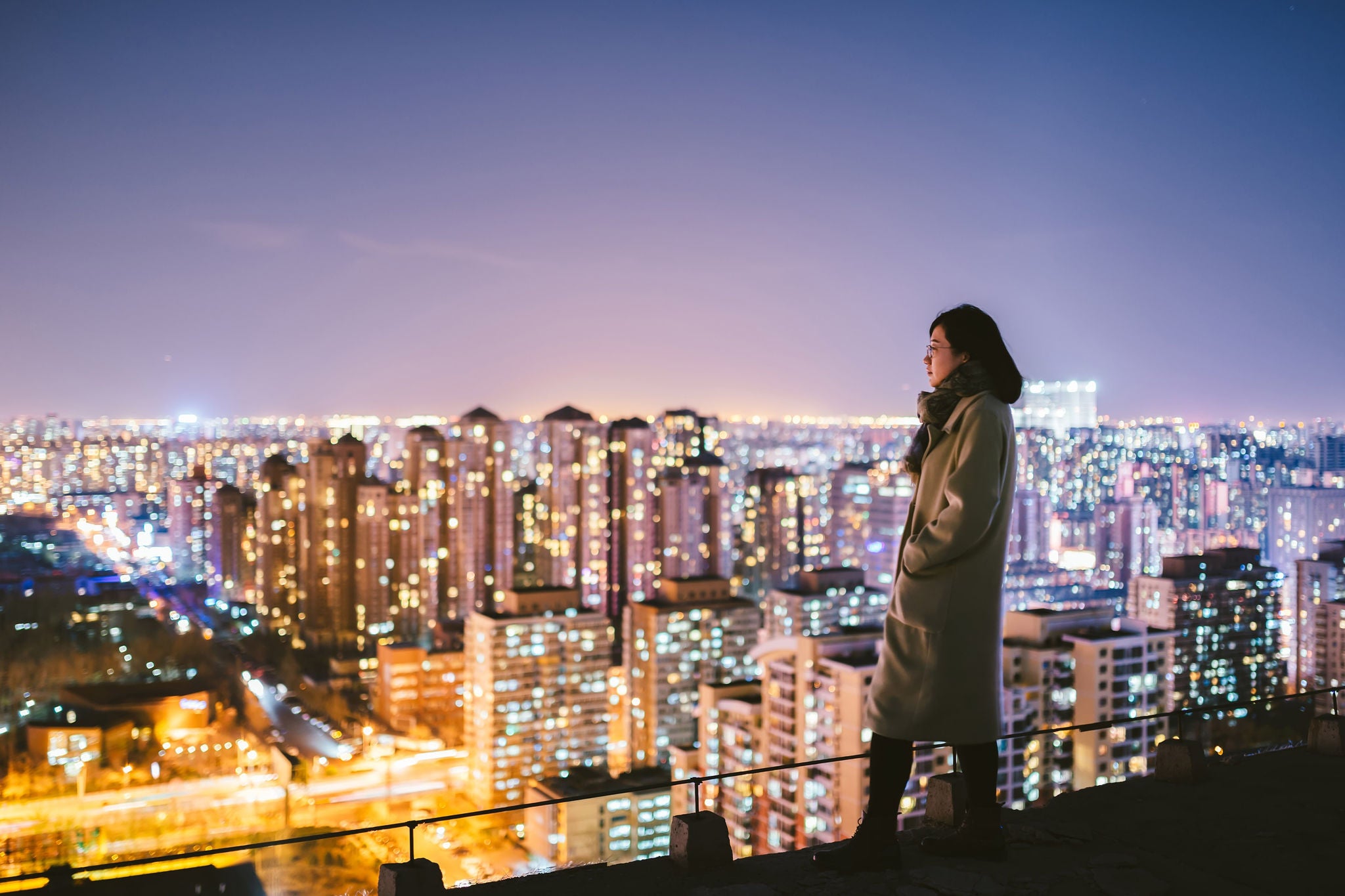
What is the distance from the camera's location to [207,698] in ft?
46.5

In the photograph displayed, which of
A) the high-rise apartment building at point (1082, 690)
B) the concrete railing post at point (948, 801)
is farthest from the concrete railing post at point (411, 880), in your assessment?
the high-rise apartment building at point (1082, 690)

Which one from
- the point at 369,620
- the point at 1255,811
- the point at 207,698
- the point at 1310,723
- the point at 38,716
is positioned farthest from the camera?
the point at 369,620

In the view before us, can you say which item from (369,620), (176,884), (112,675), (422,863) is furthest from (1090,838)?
(369,620)

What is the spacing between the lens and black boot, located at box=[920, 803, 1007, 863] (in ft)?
4.15

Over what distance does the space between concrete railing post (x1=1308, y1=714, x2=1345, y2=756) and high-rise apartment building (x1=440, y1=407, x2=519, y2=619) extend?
1919cm

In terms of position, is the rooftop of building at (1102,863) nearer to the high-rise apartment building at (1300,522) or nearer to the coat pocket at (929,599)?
the coat pocket at (929,599)

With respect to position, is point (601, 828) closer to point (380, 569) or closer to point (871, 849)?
point (871, 849)

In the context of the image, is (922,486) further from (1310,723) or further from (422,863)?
(1310,723)

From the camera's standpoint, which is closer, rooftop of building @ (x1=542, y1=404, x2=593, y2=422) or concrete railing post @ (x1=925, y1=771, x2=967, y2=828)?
concrete railing post @ (x1=925, y1=771, x2=967, y2=828)

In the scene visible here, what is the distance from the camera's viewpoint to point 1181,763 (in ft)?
5.50

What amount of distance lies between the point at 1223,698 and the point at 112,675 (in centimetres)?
1547

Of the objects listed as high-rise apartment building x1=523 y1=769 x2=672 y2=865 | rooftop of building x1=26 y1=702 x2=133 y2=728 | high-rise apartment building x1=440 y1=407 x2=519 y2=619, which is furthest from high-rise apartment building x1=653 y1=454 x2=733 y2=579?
high-rise apartment building x1=523 y1=769 x2=672 y2=865

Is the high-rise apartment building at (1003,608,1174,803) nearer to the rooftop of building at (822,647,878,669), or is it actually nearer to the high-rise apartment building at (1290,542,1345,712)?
the rooftop of building at (822,647,878,669)

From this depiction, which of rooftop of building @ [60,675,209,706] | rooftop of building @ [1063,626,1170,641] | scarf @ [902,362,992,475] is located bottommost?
rooftop of building @ [60,675,209,706]
